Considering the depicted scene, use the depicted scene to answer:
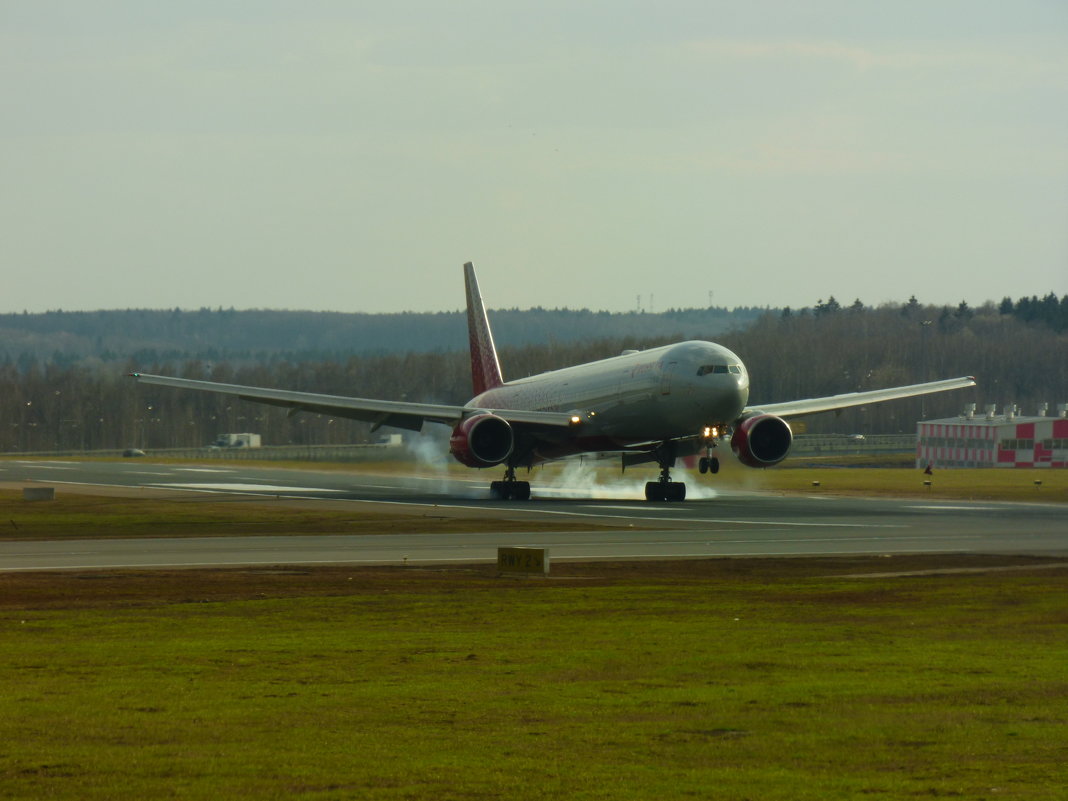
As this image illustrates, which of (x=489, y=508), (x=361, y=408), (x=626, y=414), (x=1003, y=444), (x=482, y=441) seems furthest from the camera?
(x=1003, y=444)

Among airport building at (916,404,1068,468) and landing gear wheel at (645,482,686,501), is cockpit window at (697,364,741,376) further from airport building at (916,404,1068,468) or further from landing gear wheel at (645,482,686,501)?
airport building at (916,404,1068,468)

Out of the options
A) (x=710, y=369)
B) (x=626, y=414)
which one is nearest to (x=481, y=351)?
(x=626, y=414)

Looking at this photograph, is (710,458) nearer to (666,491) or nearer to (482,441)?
(666,491)

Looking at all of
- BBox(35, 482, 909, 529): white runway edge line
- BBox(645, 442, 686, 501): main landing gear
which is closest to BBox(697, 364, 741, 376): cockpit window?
BBox(35, 482, 909, 529): white runway edge line

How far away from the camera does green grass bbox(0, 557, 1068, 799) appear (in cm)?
1113

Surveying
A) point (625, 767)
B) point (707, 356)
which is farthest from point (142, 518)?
point (625, 767)

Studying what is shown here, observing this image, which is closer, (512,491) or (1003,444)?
(512,491)

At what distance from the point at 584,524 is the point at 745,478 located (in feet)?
105

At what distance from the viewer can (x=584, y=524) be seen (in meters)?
44.4

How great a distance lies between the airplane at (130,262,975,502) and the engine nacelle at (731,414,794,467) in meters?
0.04

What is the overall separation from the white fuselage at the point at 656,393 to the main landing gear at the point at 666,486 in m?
1.36

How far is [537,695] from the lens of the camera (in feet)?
A: 48.3

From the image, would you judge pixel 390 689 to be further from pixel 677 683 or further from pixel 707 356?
pixel 707 356

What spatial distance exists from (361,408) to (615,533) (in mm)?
25367
